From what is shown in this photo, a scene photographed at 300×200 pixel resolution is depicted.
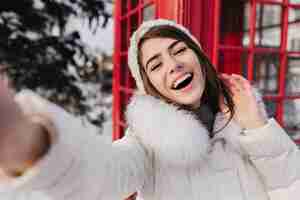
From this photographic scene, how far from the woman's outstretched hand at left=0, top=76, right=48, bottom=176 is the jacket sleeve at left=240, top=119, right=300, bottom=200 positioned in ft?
2.19

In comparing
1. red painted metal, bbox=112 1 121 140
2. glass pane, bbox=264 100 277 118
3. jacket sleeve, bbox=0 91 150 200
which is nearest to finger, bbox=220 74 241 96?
jacket sleeve, bbox=0 91 150 200

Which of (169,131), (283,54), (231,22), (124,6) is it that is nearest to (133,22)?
(124,6)

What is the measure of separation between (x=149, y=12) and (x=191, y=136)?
0.92m

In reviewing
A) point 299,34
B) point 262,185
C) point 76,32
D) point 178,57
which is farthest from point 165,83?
point 76,32

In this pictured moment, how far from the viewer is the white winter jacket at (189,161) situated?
3.14ft

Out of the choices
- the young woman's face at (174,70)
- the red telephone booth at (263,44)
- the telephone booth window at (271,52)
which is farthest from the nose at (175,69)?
the telephone booth window at (271,52)

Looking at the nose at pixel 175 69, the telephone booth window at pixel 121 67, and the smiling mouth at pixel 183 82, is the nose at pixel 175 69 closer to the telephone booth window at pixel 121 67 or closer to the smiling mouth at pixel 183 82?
the smiling mouth at pixel 183 82

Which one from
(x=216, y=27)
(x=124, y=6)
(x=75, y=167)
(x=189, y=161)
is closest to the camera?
(x=75, y=167)

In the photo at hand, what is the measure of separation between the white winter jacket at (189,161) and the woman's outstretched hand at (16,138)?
0.22 meters

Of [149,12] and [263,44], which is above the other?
[149,12]

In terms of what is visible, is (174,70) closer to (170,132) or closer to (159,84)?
(159,84)

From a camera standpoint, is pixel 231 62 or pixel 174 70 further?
pixel 231 62

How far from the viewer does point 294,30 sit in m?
1.88

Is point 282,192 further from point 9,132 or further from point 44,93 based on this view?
point 44,93
